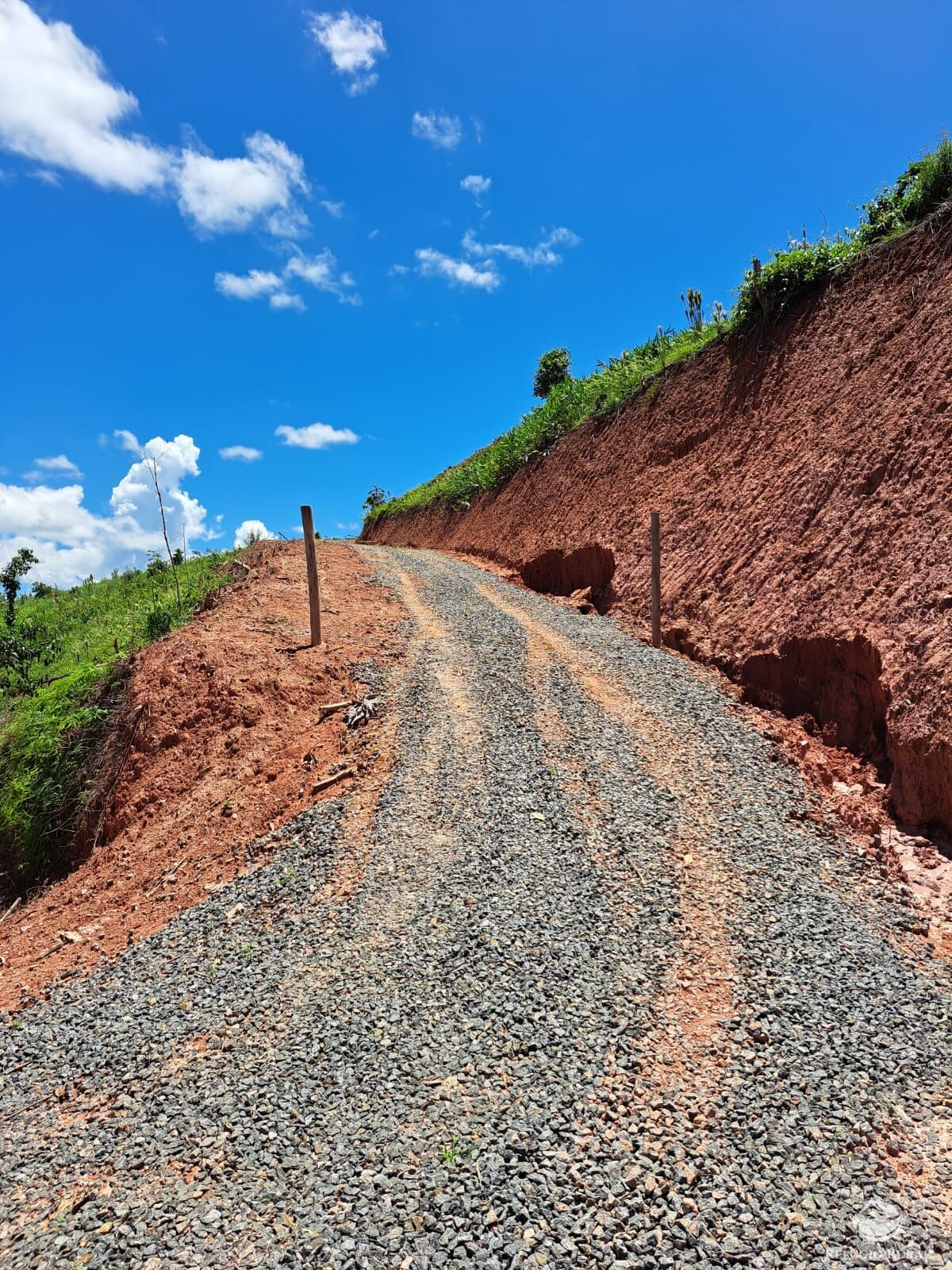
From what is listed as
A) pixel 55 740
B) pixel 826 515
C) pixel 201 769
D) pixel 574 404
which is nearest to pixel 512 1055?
pixel 201 769

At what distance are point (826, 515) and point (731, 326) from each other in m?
6.12

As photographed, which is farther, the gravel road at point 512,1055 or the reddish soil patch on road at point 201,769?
the reddish soil patch on road at point 201,769

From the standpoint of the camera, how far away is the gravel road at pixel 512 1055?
3062 mm

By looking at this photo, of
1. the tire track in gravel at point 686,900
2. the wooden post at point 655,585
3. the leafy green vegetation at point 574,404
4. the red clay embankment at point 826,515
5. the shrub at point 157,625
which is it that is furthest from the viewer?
the leafy green vegetation at point 574,404

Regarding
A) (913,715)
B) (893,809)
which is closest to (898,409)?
(913,715)

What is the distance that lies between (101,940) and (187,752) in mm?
2447

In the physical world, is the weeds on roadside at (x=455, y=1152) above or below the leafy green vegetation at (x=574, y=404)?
below

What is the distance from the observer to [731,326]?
13.0 m

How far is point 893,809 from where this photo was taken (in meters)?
6.30

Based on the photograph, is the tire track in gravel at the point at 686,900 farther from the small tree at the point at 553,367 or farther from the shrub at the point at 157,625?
the small tree at the point at 553,367

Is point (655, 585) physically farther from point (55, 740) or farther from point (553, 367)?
point (553, 367)

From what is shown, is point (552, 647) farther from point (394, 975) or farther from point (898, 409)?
point (394, 975)

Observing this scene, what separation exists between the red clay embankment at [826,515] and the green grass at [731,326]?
48 centimetres

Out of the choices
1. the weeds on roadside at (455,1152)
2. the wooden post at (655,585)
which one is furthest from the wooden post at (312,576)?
Answer: the weeds on roadside at (455,1152)
